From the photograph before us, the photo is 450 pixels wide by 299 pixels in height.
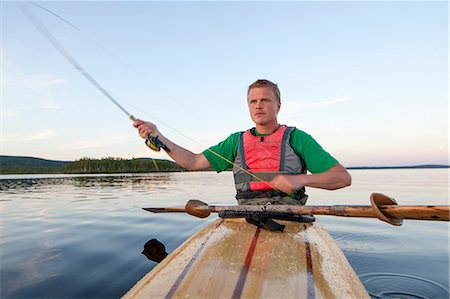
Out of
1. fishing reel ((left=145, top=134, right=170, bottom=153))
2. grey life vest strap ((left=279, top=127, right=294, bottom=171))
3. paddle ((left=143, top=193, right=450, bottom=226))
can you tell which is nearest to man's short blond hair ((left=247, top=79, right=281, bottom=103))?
grey life vest strap ((left=279, top=127, right=294, bottom=171))

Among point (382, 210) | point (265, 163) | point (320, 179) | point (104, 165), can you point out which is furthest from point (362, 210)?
point (104, 165)

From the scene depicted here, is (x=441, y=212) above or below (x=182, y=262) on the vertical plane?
above

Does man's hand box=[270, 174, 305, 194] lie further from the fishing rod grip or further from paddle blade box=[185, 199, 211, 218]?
the fishing rod grip

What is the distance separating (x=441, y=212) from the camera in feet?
7.75

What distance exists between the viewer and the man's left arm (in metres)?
3.38

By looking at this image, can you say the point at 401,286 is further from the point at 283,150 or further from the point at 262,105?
the point at 262,105

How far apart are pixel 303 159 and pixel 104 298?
296 centimetres

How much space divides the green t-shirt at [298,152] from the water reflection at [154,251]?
6.74 ft

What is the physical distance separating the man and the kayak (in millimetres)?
699

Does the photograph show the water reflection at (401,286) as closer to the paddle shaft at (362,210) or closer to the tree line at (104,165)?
the paddle shaft at (362,210)

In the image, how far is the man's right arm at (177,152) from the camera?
3.85 m

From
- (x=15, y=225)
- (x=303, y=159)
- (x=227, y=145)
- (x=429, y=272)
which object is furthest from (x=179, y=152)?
(x=15, y=225)

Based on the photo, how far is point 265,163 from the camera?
13.1ft

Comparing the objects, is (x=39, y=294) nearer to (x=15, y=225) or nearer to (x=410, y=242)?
(x=15, y=225)
